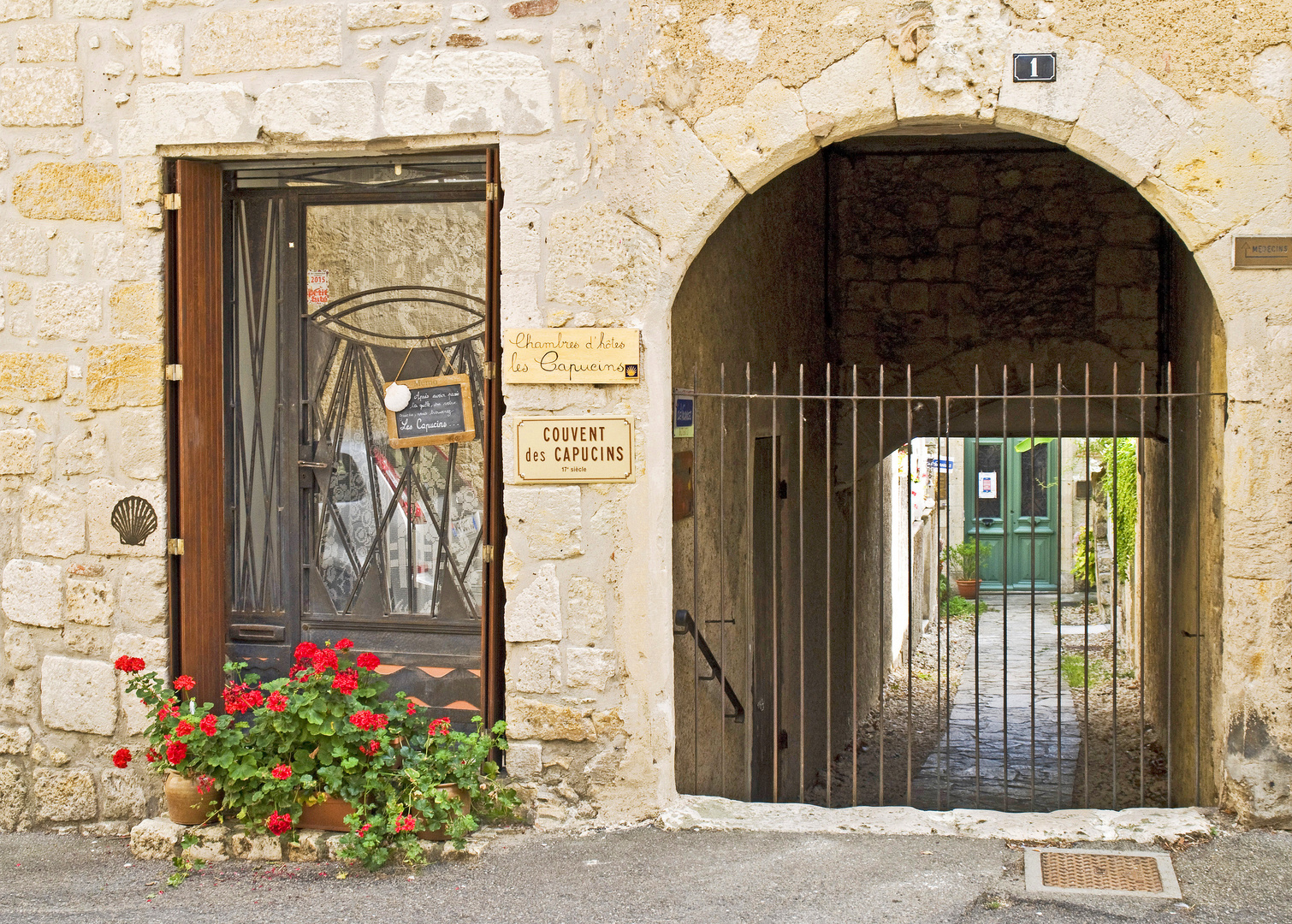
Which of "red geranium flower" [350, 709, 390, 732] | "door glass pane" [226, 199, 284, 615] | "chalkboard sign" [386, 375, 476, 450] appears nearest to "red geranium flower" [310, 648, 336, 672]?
"red geranium flower" [350, 709, 390, 732]

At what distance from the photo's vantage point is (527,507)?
11.7ft

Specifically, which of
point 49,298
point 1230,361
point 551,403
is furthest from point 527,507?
point 1230,361

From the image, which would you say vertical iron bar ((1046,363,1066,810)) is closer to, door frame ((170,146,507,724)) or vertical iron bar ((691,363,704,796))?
vertical iron bar ((691,363,704,796))

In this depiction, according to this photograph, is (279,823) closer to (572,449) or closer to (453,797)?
(453,797)

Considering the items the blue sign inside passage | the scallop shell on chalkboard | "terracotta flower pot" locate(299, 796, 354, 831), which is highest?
the blue sign inside passage

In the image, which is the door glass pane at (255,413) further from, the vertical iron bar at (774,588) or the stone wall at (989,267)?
the stone wall at (989,267)

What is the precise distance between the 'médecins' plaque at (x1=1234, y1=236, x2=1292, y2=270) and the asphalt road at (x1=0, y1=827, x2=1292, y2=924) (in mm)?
1582

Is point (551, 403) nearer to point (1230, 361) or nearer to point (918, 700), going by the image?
point (1230, 361)

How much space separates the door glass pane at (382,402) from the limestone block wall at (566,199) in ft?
0.96

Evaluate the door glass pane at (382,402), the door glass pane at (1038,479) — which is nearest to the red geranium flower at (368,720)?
the door glass pane at (382,402)

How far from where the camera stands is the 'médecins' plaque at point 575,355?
3.51 meters

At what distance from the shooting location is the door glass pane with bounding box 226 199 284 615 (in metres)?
3.92

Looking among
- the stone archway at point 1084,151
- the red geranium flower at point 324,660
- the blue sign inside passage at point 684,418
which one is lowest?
the red geranium flower at point 324,660

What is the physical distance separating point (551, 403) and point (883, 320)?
181 inches
